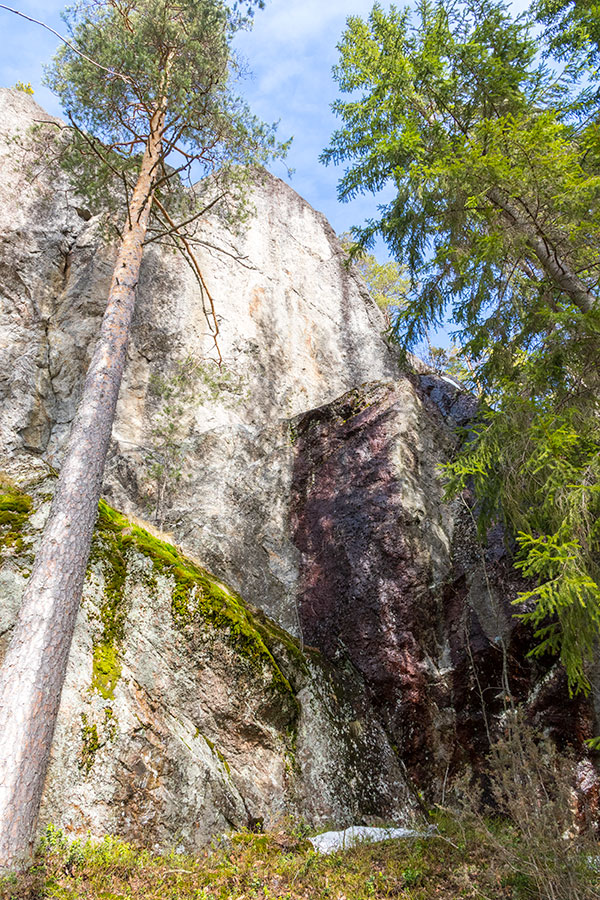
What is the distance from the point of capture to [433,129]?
32.8 feet

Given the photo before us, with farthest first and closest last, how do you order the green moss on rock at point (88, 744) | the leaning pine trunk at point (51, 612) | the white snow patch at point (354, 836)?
the white snow patch at point (354, 836) → the green moss on rock at point (88, 744) → the leaning pine trunk at point (51, 612)

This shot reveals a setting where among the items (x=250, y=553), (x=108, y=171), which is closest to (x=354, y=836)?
(x=250, y=553)

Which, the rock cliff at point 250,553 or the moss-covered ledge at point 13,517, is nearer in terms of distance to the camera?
the rock cliff at point 250,553

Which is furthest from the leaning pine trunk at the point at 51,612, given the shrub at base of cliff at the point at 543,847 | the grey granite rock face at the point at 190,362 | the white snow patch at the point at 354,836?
the grey granite rock face at the point at 190,362

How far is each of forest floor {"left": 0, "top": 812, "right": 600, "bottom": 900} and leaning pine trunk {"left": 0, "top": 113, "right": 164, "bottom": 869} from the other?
405mm

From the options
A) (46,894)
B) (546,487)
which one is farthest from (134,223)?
(46,894)

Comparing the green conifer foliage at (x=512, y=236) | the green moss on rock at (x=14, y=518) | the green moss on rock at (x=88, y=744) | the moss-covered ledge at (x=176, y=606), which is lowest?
the green moss on rock at (x=88, y=744)

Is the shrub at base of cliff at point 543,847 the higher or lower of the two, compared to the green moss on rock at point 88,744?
lower

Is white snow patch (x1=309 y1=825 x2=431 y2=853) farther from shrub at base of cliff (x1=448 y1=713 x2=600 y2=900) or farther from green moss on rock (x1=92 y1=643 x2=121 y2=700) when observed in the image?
green moss on rock (x1=92 y1=643 x2=121 y2=700)

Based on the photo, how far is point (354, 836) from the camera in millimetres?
6141

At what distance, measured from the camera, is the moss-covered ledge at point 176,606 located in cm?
634

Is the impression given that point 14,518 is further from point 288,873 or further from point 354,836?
point 354,836

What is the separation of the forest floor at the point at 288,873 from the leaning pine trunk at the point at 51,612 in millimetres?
405

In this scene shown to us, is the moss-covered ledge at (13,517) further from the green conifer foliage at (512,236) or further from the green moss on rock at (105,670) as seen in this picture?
the green conifer foliage at (512,236)
